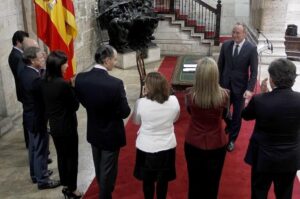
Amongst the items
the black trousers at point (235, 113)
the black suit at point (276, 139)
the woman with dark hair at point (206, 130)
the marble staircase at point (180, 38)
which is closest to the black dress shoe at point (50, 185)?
the woman with dark hair at point (206, 130)

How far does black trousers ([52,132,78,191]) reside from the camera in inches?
127

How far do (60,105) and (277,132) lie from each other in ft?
5.63

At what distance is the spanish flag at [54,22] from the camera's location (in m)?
5.10

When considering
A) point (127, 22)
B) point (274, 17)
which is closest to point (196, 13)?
point (274, 17)

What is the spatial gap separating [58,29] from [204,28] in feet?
20.8

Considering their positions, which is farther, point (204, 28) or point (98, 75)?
point (204, 28)

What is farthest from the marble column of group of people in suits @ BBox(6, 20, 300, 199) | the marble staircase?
group of people in suits @ BBox(6, 20, 300, 199)

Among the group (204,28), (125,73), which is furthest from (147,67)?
(204,28)

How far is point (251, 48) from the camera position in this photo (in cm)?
417

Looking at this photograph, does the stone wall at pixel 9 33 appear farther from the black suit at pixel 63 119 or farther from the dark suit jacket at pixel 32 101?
the black suit at pixel 63 119

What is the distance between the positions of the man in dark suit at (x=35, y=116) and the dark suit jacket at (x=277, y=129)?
1.88m

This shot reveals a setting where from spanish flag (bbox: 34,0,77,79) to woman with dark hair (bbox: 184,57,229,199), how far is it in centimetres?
299

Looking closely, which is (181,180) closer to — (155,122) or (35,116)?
(155,122)

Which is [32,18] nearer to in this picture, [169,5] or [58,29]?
[58,29]
